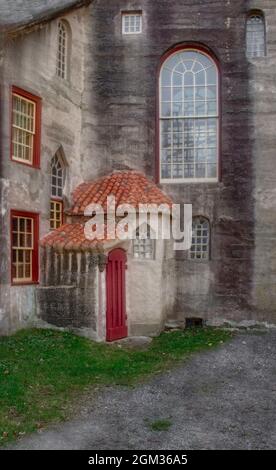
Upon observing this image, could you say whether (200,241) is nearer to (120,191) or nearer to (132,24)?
(120,191)

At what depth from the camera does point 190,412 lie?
1002cm

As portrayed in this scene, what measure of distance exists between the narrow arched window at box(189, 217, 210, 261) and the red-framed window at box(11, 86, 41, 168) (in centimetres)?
560

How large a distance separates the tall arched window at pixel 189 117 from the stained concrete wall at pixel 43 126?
9.46ft

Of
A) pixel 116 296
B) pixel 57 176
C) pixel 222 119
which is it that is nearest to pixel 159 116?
pixel 222 119

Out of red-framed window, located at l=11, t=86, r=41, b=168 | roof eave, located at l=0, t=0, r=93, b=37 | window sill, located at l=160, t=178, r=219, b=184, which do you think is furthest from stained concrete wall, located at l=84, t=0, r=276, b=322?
red-framed window, located at l=11, t=86, r=41, b=168

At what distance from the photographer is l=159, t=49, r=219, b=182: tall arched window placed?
59.2ft

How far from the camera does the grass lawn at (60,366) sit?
958cm

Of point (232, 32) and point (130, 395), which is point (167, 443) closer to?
point (130, 395)

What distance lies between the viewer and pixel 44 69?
15906mm

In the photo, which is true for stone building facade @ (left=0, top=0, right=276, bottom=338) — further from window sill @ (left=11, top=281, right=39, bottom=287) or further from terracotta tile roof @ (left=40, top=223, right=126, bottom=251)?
window sill @ (left=11, top=281, right=39, bottom=287)

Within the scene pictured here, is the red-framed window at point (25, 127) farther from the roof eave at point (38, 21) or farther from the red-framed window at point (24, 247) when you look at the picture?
the red-framed window at point (24, 247)

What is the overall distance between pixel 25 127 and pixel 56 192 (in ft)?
7.86

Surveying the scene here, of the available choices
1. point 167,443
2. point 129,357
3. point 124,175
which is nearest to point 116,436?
point 167,443
